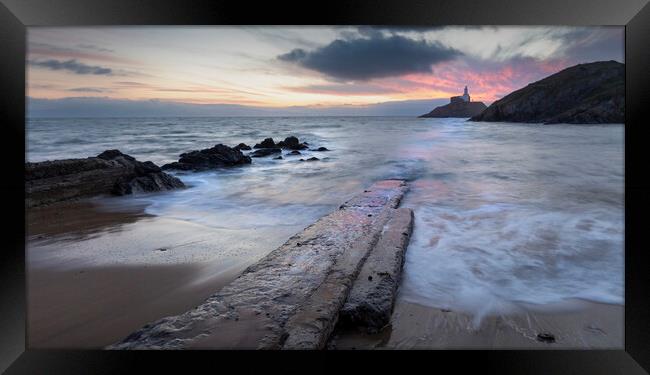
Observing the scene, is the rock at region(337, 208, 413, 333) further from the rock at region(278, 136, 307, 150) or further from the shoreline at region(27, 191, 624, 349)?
the rock at region(278, 136, 307, 150)

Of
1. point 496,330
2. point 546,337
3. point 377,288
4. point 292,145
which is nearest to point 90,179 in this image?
point 377,288

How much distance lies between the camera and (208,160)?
9.57 m

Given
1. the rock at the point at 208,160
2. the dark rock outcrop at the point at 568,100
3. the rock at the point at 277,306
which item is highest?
the dark rock outcrop at the point at 568,100

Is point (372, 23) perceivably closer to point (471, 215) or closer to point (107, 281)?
point (107, 281)

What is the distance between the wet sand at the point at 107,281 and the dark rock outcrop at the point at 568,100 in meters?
20.4

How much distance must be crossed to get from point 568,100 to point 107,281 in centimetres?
3332

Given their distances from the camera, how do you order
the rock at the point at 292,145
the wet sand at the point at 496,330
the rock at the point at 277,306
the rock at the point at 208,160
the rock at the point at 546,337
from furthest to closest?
the rock at the point at 292,145, the rock at the point at 208,160, the rock at the point at 546,337, the wet sand at the point at 496,330, the rock at the point at 277,306

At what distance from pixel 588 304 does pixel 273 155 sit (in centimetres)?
1119

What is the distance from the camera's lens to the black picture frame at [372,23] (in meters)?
2.03

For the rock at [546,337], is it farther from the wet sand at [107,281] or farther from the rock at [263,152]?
the rock at [263,152]

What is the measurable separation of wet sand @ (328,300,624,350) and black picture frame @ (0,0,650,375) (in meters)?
0.11

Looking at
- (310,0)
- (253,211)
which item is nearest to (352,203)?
(253,211)

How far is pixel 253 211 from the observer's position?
207 inches

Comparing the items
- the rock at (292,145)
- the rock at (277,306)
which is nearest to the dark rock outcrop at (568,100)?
the rock at (292,145)
